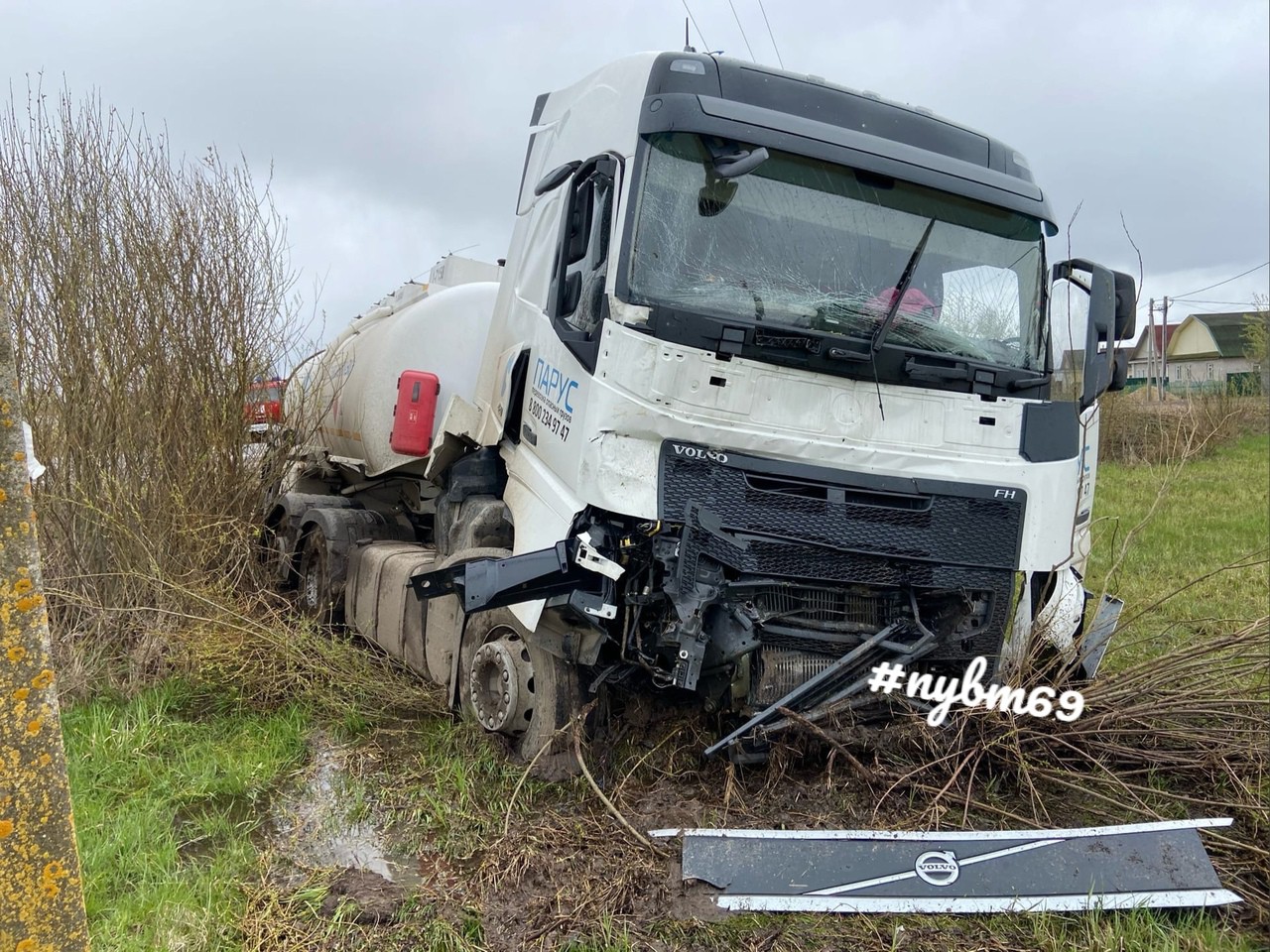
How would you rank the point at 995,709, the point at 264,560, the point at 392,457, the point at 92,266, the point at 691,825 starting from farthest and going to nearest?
the point at 264,560 → the point at 392,457 → the point at 92,266 → the point at 995,709 → the point at 691,825

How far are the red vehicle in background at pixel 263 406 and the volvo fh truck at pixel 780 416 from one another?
2.79 m

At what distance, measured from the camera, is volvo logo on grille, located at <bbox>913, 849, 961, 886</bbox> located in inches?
135

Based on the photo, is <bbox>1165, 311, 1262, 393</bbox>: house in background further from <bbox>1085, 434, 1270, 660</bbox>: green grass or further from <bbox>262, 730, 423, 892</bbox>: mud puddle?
<bbox>262, 730, 423, 892</bbox>: mud puddle

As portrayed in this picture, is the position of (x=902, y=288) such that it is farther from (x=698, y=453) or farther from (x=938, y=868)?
(x=938, y=868)

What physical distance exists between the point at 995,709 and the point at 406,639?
314cm

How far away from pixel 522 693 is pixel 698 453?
1378mm

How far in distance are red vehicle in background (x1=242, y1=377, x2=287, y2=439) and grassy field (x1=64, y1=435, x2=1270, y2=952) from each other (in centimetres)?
165

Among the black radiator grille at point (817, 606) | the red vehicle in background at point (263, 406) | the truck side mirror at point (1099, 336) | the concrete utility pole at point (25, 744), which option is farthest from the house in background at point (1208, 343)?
the concrete utility pole at point (25, 744)

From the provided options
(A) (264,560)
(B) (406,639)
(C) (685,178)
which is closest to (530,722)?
(B) (406,639)

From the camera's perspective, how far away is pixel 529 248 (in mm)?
5176

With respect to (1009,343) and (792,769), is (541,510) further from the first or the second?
(1009,343)

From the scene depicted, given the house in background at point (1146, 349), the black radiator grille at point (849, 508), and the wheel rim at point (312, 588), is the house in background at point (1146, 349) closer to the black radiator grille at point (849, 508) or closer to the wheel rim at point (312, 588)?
the black radiator grille at point (849, 508)

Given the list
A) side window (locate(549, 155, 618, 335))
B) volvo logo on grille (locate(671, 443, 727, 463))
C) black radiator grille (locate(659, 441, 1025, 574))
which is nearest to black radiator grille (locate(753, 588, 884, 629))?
black radiator grille (locate(659, 441, 1025, 574))

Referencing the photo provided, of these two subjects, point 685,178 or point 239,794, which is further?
point 239,794
